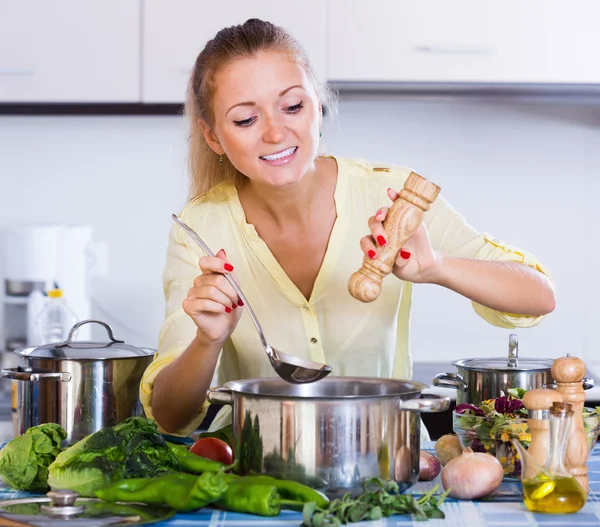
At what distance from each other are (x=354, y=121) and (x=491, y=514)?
192 centimetres

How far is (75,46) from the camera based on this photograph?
2.60 metres

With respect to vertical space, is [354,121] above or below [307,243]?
above

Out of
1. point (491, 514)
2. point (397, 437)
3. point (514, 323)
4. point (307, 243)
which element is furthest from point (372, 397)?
point (307, 243)

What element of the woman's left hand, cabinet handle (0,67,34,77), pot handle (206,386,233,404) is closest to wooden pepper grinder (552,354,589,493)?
the woman's left hand

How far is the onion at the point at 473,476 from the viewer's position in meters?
1.12

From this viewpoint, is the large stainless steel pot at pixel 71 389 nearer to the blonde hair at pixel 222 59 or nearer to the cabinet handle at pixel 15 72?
the blonde hair at pixel 222 59

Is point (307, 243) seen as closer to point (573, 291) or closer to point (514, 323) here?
point (514, 323)

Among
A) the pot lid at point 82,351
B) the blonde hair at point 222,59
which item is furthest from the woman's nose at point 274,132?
the pot lid at point 82,351

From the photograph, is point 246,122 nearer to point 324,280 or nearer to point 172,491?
point 324,280

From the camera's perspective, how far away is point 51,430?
48.4 inches

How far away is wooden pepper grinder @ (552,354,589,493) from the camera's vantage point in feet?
3.69

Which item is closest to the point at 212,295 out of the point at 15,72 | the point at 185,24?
the point at 185,24

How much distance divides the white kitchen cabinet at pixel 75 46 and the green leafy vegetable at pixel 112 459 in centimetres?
161

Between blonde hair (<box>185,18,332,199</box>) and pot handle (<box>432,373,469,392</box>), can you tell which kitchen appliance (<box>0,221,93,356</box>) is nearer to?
blonde hair (<box>185,18,332,199</box>)
